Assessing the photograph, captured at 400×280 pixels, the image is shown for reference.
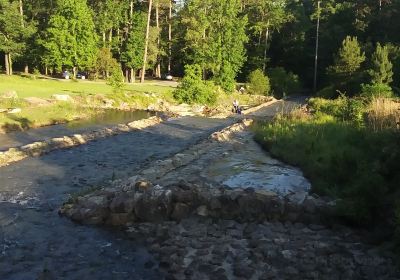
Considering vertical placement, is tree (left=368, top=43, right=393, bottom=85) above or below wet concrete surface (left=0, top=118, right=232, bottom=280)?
above

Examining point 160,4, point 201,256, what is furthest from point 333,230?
point 160,4

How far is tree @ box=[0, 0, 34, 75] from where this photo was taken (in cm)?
5133

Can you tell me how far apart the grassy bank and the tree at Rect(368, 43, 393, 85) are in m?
24.4

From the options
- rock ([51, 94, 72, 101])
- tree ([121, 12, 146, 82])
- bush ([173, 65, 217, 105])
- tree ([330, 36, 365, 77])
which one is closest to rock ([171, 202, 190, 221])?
rock ([51, 94, 72, 101])

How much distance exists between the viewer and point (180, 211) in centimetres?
1116

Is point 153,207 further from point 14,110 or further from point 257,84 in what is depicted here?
point 257,84

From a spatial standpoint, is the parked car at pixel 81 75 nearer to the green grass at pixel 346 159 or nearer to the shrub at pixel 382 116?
the green grass at pixel 346 159

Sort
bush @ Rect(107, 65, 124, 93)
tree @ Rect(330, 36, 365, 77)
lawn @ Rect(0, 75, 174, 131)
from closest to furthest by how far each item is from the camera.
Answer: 1. lawn @ Rect(0, 75, 174, 131)
2. bush @ Rect(107, 65, 124, 93)
3. tree @ Rect(330, 36, 365, 77)

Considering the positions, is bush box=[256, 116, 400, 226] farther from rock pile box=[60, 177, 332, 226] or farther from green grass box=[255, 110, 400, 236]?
rock pile box=[60, 177, 332, 226]

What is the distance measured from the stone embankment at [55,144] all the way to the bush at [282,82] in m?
37.7

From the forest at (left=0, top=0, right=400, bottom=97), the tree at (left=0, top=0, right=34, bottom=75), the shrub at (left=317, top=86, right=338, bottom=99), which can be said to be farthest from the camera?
the shrub at (left=317, top=86, right=338, bottom=99)

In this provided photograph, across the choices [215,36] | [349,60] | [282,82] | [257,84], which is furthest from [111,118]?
[282,82]

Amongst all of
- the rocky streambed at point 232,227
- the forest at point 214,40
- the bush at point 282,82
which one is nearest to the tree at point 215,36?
the forest at point 214,40

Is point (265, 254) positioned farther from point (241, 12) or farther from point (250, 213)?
point (241, 12)
